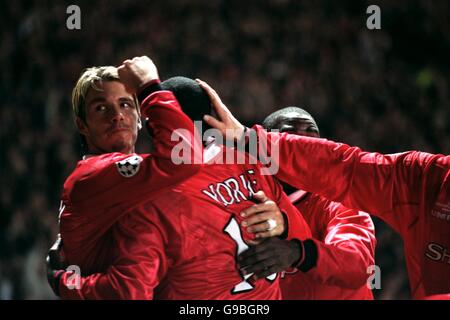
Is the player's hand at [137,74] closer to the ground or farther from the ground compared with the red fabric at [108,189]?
farther from the ground

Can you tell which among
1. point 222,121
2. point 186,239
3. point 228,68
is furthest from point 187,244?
point 228,68

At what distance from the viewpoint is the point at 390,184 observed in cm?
259

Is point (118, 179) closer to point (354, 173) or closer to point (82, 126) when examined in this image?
point (82, 126)

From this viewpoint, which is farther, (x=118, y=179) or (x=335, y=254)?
(x=335, y=254)

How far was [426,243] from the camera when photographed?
2568 millimetres

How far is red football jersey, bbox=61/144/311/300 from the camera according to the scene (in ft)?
7.69

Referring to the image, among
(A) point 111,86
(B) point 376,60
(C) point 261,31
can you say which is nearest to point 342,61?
(B) point 376,60

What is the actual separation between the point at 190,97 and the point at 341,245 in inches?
31.6

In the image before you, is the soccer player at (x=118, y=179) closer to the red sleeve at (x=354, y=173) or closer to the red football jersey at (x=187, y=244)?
the red football jersey at (x=187, y=244)

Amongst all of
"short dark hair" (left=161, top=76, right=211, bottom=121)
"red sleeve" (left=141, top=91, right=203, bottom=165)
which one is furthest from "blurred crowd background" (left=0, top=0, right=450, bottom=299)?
"red sleeve" (left=141, top=91, right=203, bottom=165)

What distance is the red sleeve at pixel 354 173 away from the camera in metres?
2.58

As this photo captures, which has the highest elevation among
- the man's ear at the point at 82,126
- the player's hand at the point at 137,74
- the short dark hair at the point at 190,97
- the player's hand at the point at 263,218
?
the player's hand at the point at 137,74

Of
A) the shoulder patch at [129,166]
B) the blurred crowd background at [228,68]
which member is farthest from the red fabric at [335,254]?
the blurred crowd background at [228,68]
